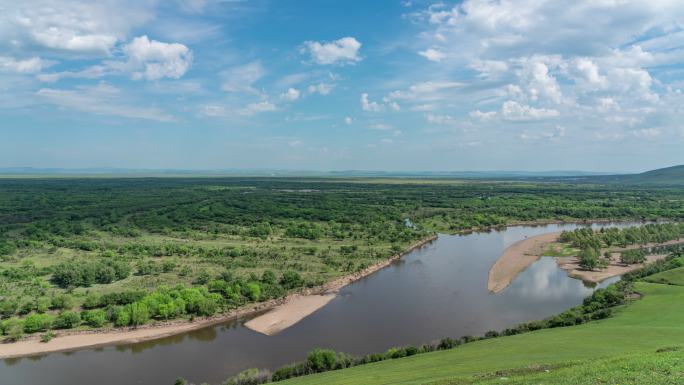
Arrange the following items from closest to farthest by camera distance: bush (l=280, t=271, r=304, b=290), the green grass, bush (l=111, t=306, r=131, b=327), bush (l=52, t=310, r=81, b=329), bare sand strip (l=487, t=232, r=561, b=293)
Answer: bush (l=52, t=310, r=81, b=329)
bush (l=111, t=306, r=131, b=327)
the green grass
bush (l=280, t=271, r=304, b=290)
bare sand strip (l=487, t=232, r=561, b=293)

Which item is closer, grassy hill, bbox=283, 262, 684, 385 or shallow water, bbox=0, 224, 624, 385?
grassy hill, bbox=283, 262, 684, 385

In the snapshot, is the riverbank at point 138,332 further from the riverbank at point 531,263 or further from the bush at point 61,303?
the riverbank at point 531,263

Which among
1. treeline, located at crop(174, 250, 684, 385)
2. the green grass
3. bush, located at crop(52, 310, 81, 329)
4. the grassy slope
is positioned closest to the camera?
the grassy slope

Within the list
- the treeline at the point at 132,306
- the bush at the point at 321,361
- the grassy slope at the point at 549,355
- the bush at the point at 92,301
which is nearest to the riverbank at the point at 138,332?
the treeline at the point at 132,306

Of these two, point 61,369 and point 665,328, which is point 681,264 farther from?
point 61,369

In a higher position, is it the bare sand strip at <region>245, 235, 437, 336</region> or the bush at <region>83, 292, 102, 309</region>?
the bush at <region>83, 292, 102, 309</region>

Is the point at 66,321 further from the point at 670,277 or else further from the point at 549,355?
the point at 670,277

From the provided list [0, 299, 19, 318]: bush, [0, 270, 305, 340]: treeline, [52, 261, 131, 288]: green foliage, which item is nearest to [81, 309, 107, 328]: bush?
[0, 270, 305, 340]: treeline

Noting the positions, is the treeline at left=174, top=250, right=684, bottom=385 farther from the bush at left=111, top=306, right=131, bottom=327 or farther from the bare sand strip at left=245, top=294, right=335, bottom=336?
the bush at left=111, top=306, right=131, bottom=327
